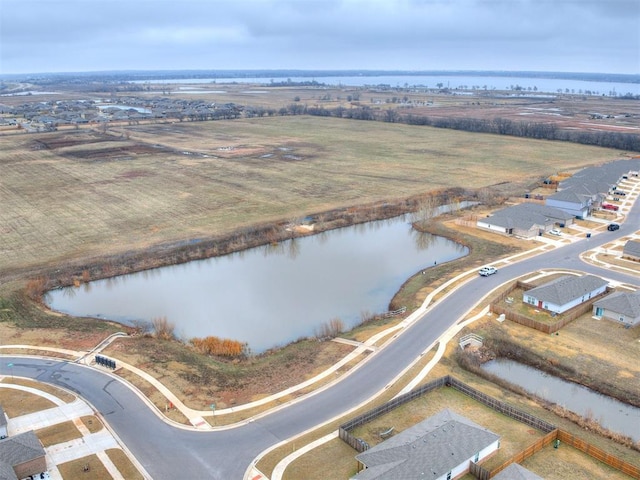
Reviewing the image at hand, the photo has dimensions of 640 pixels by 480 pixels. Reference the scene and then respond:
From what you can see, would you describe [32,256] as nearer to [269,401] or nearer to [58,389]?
[58,389]

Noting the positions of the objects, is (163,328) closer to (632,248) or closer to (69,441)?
(69,441)

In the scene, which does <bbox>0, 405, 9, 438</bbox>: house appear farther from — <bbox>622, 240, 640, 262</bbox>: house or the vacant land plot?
<bbox>622, 240, 640, 262</bbox>: house

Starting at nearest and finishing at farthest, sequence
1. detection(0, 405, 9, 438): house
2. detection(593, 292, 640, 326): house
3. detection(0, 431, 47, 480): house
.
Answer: detection(0, 431, 47, 480): house
detection(0, 405, 9, 438): house
detection(593, 292, 640, 326): house

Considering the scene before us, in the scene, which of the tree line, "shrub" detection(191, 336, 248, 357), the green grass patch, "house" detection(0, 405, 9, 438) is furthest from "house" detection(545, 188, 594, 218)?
"house" detection(0, 405, 9, 438)

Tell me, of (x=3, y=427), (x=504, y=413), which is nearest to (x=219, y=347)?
(x=3, y=427)

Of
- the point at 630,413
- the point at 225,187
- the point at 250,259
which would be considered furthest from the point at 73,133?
the point at 630,413

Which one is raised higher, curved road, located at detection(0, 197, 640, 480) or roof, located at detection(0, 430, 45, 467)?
roof, located at detection(0, 430, 45, 467)

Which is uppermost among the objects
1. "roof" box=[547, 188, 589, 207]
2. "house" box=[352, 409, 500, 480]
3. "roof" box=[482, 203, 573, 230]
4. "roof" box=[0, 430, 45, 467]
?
"roof" box=[547, 188, 589, 207]

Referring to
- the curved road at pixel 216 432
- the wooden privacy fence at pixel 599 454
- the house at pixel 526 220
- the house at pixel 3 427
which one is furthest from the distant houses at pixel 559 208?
the house at pixel 3 427
